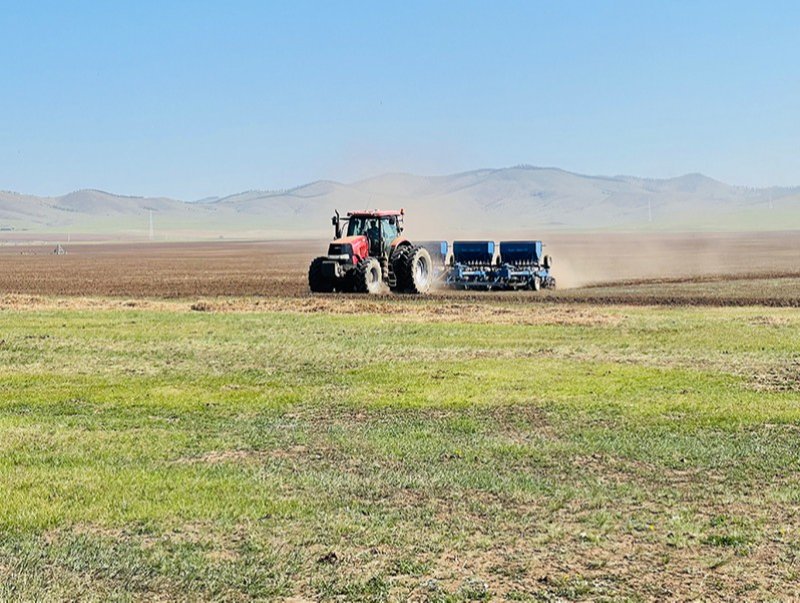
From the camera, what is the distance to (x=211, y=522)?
384 inches

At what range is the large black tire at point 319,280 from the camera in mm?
38719

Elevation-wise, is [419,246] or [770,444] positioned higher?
[419,246]

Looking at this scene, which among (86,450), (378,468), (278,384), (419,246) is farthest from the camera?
(419,246)

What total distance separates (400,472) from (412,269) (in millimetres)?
26729

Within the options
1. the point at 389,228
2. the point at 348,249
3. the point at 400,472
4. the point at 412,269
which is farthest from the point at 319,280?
the point at 400,472

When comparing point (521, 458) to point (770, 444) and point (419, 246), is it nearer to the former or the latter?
point (770, 444)

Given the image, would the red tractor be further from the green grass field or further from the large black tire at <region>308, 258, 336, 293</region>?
the green grass field

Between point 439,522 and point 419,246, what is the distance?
3115 centimetres

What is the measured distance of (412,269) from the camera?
125 feet

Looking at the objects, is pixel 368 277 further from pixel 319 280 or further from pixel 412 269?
pixel 319 280

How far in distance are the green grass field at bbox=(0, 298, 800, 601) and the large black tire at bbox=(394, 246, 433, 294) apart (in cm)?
1537

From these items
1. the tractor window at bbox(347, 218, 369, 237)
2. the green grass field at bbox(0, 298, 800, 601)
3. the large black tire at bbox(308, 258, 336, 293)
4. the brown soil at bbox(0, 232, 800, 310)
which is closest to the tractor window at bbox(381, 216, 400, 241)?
the tractor window at bbox(347, 218, 369, 237)

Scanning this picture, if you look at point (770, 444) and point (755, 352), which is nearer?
point (770, 444)

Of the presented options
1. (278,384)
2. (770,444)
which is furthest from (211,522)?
(278,384)
